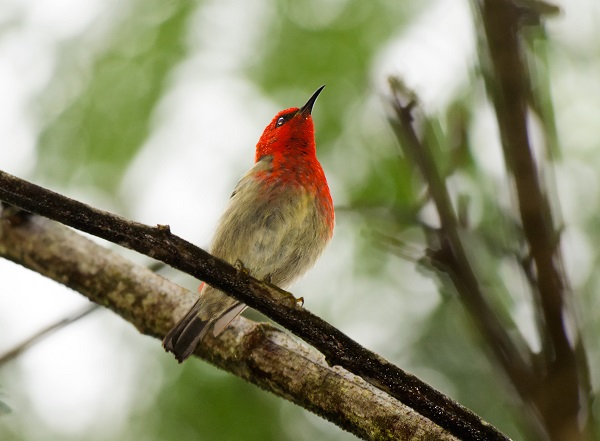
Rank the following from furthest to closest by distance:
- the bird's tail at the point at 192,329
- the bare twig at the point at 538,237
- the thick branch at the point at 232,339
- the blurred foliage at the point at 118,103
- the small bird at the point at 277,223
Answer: the blurred foliage at the point at 118,103 < the small bird at the point at 277,223 < the bird's tail at the point at 192,329 < the thick branch at the point at 232,339 < the bare twig at the point at 538,237

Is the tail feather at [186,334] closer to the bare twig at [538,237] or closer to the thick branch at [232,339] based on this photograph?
the thick branch at [232,339]

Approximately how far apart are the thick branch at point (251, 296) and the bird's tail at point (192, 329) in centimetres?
120

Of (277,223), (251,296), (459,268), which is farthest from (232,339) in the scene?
(459,268)

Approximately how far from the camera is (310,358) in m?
3.69

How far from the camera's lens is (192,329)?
162 inches

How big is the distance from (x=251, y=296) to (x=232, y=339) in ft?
3.71

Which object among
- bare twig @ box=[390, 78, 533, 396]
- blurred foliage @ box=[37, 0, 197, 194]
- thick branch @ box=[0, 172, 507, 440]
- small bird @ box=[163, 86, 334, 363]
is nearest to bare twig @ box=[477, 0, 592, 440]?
bare twig @ box=[390, 78, 533, 396]

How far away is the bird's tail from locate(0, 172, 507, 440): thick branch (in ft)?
3.92

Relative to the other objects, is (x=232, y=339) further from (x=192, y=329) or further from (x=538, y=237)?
(x=538, y=237)

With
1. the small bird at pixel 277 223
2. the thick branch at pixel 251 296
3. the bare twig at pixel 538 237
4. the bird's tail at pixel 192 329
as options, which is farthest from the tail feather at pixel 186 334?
the bare twig at pixel 538 237

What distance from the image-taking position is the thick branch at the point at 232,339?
325cm

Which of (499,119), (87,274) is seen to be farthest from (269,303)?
(87,274)

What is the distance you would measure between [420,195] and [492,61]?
26.1 inches

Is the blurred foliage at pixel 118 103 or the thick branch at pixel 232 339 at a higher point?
the blurred foliage at pixel 118 103
